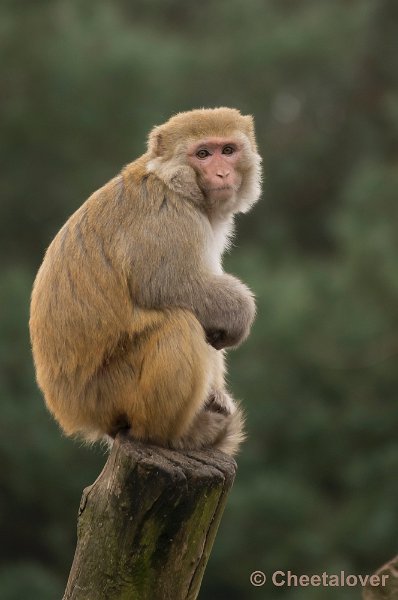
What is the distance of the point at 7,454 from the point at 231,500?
3.06 m

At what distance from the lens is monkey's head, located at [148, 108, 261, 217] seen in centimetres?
588

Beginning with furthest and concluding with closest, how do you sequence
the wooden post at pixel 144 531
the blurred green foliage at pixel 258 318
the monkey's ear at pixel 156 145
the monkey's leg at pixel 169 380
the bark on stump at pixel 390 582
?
1. the blurred green foliage at pixel 258 318
2. the monkey's ear at pixel 156 145
3. the monkey's leg at pixel 169 380
4. the wooden post at pixel 144 531
5. the bark on stump at pixel 390 582

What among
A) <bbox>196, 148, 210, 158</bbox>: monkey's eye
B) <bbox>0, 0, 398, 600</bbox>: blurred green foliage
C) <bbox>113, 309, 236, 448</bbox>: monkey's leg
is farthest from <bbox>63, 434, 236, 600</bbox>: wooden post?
<bbox>0, 0, 398, 600</bbox>: blurred green foliage

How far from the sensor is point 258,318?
52.9 feet

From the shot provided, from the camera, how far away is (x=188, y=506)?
4.89 metres

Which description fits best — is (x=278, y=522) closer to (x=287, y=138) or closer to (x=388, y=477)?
(x=388, y=477)

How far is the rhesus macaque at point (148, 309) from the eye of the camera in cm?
548

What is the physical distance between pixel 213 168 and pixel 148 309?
842mm

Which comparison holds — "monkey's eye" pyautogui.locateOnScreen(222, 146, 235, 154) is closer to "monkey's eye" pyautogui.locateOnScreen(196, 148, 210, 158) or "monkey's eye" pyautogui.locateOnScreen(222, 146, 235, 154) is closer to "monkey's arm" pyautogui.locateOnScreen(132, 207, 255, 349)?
"monkey's eye" pyautogui.locateOnScreen(196, 148, 210, 158)

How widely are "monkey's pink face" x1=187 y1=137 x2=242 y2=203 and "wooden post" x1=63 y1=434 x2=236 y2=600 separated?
1.54 meters

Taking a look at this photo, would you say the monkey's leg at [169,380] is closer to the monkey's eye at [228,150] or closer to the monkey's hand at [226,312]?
the monkey's hand at [226,312]

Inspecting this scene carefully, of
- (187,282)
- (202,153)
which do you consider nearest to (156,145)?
(202,153)

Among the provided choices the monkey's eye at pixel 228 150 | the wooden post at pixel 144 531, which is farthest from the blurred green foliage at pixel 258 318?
the wooden post at pixel 144 531

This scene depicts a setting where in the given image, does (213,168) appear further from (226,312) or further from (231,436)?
(231,436)
